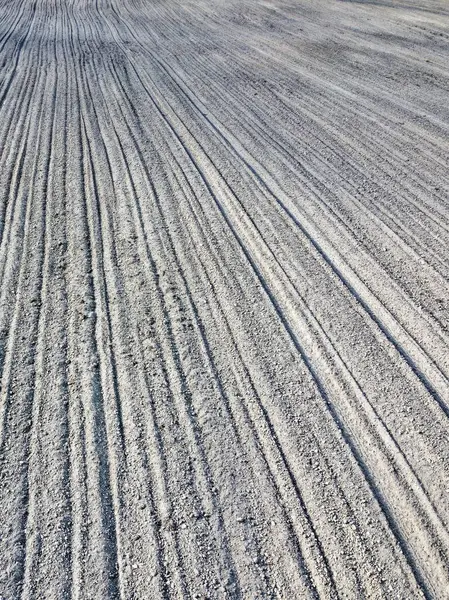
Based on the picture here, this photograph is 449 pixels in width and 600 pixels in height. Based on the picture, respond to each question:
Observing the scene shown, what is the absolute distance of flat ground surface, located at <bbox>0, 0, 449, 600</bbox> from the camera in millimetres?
3664

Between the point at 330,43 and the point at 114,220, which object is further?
the point at 330,43

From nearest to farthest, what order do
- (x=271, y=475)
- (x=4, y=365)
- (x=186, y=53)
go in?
(x=271, y=475) → (x=4, y=365) → (x=186, y=53)

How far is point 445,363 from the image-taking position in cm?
507

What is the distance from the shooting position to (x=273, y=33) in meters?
16.8

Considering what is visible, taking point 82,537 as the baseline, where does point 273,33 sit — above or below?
above

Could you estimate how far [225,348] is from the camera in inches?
205

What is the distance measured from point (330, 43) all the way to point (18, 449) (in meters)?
14.1

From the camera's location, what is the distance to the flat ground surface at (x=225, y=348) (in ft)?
12.0

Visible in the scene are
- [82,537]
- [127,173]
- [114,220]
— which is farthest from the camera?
[127,173]

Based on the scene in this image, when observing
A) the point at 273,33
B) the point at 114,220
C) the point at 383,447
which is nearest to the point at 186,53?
the point at 273,33

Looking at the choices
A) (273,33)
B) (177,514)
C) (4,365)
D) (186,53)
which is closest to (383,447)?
(177,514)

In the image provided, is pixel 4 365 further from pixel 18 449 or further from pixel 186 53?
pixel 186 53

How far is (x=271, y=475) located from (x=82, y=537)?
4.09 ft

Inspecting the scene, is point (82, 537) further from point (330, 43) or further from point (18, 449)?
point (330, 43)
